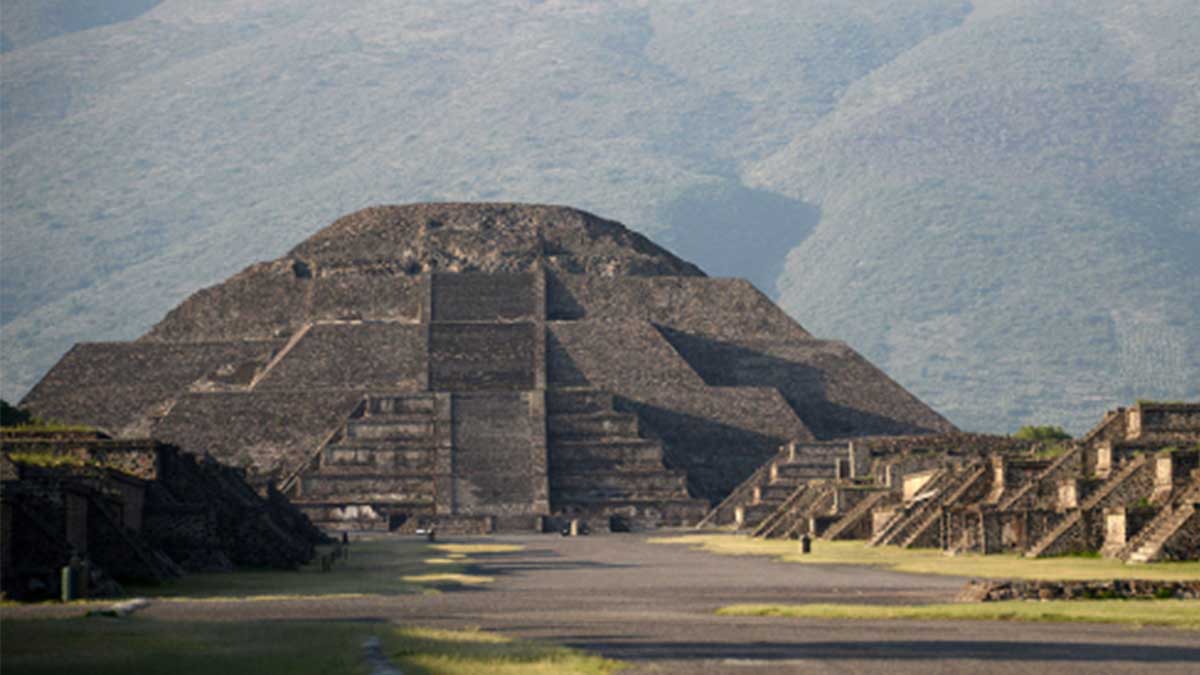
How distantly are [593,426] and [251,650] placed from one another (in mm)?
52228

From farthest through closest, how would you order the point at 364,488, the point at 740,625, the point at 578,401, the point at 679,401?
1. the point at 679,401
2. the point at 578,401
3. the point at 364,488
4. the point at 740,625

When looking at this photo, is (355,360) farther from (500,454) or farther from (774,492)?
(774,492)

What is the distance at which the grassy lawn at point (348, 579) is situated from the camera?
28.0 metres

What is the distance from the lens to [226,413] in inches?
2761

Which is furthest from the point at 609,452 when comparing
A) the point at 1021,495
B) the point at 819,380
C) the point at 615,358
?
the point at 1021,495

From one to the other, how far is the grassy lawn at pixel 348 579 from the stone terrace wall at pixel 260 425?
22.8 m

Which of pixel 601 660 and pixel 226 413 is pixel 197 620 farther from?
pixel 226 413

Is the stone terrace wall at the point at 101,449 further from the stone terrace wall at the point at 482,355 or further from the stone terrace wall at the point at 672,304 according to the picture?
the stone terrace wall at the point at 672,304

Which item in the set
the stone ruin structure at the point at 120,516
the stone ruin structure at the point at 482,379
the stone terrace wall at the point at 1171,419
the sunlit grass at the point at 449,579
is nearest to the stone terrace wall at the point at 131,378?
the stone ruin structure at the point at 482,379

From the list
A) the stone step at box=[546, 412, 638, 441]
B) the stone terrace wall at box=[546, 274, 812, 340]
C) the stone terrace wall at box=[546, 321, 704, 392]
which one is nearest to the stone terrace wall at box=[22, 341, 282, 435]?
the stone terrace wall at box=[546, 321, 704, 392]

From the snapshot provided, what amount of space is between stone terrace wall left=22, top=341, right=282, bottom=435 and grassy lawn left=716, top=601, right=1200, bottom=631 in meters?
53.5

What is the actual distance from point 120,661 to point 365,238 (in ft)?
250

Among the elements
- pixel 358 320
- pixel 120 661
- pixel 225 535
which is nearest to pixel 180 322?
pixel 358 320

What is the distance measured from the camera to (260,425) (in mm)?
69875
